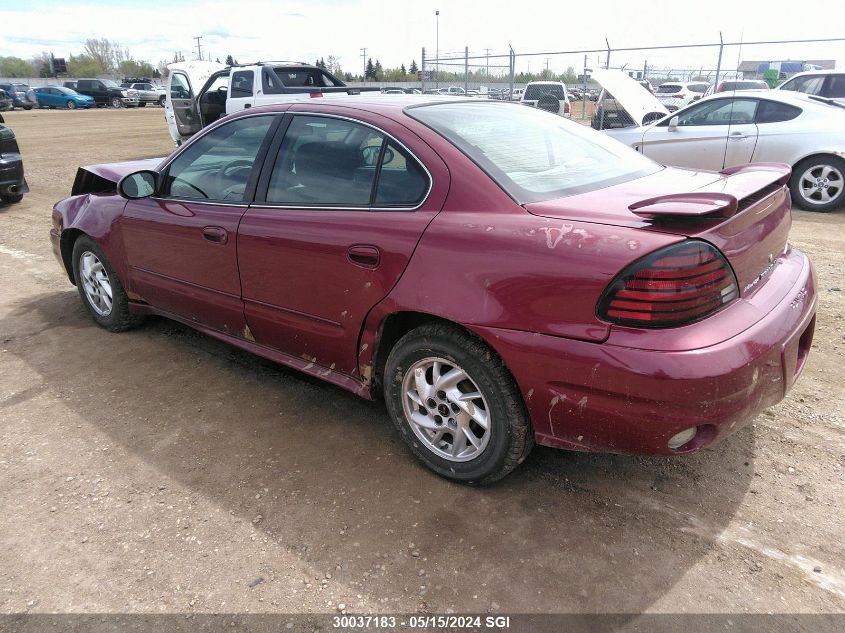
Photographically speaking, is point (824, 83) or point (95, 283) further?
point (824, 83)

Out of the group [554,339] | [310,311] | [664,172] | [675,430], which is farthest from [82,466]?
[664,172]

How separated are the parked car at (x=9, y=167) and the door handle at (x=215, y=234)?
7099 mm

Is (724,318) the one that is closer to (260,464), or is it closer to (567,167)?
(567,167)

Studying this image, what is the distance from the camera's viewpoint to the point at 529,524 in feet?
8.12

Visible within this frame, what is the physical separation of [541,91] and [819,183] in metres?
10.6

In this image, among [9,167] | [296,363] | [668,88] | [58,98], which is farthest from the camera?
[58,98]

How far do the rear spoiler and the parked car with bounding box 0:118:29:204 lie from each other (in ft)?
30.5

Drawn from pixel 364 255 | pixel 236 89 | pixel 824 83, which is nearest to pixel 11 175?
pixel 236 89

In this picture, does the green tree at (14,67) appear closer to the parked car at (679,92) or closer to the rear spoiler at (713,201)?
the parked car at (679,92)

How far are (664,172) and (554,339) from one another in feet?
4.53

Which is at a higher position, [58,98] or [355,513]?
[58,98]

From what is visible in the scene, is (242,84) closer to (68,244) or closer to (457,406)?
(68,244)

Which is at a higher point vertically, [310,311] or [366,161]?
[366,161]

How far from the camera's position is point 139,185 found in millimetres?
3883
